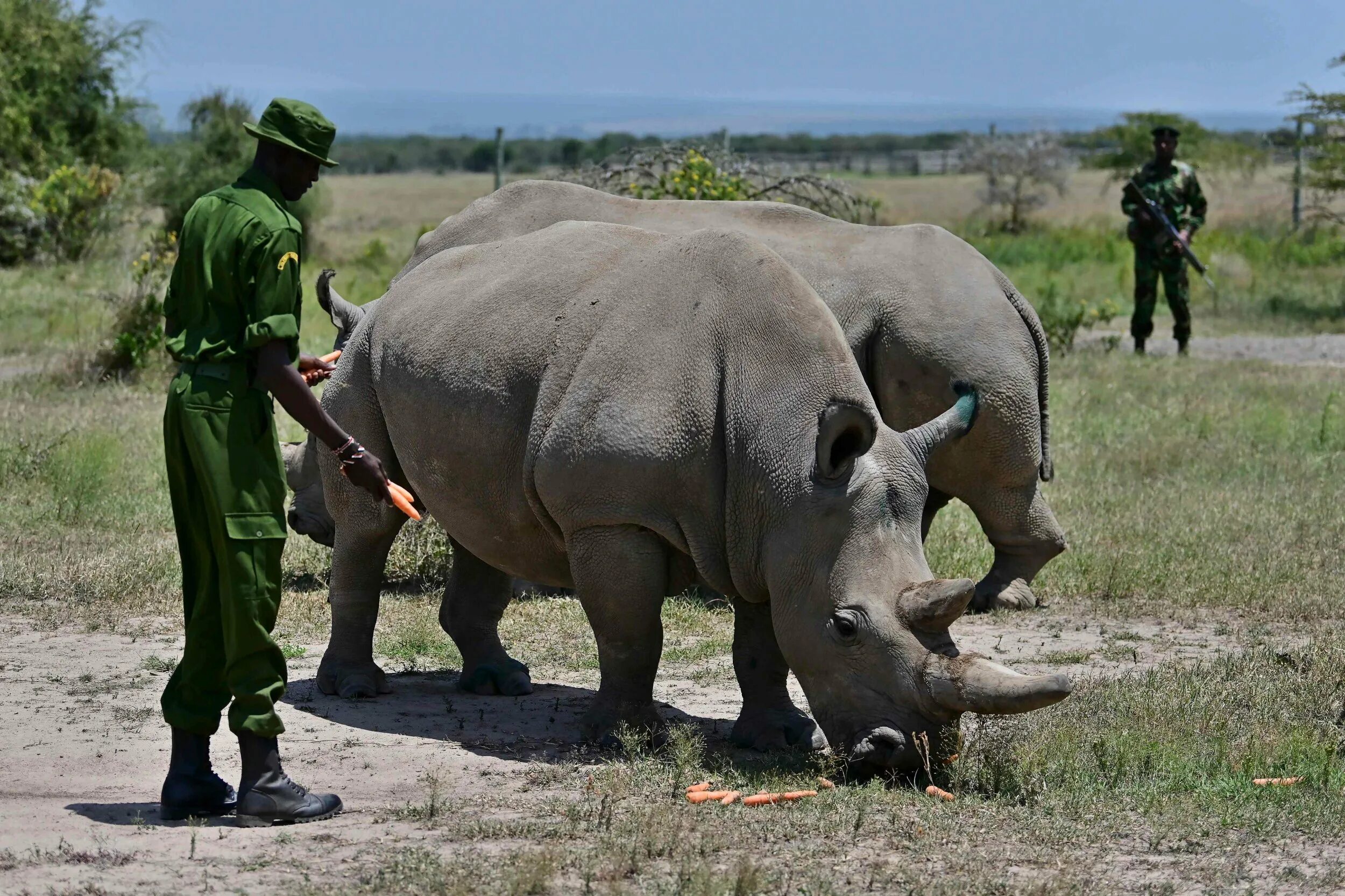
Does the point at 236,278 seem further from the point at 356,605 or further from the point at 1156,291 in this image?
the point at 1156,291

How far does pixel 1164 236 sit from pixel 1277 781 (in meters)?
14.1

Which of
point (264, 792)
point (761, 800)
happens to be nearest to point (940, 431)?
point (761, 800)

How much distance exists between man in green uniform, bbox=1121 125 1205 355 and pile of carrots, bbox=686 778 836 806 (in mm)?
14093

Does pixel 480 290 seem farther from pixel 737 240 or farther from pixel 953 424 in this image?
pixel 953 424

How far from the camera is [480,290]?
709 cm

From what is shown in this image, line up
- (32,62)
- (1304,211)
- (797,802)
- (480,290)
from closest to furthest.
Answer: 1. (797,802)
2. (480,290)
3. (32,62)
4. (1304,211)

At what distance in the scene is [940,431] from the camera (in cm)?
613

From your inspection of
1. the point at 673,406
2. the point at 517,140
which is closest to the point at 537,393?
the point at 673,406

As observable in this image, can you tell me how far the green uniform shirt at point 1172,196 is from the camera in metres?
19.5

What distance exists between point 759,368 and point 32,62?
2646 cm

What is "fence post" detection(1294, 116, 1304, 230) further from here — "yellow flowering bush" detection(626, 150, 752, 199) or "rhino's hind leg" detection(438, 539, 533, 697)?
"rhino's hind leg" detection(438, 539, 533, 697)

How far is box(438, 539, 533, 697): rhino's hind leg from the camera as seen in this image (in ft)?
25.4

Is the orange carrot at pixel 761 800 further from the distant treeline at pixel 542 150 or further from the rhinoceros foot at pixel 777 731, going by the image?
the distant treeline at pixel 542 150

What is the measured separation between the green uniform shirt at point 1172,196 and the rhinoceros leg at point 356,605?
539 inches
